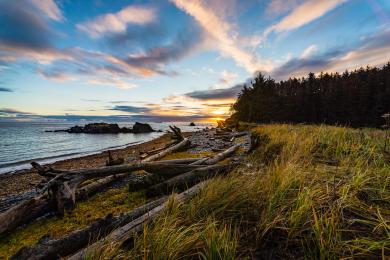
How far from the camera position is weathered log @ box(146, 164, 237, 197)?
17.6 ft

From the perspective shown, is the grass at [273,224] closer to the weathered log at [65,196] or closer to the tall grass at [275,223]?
the tall grass at [275,223]

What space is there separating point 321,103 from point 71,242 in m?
56.8

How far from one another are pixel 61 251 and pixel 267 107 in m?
44.6

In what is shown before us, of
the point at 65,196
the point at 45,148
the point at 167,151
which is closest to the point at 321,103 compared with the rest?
the point at 167,151

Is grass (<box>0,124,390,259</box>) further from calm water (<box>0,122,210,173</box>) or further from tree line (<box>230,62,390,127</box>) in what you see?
tree line (<box>230,62,390,127</box>)

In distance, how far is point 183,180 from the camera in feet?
18.1

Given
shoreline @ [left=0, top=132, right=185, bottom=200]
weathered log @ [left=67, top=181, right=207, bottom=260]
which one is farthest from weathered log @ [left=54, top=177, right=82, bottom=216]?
weathered log @ [left=67, top=181, right=207, bottom=260]

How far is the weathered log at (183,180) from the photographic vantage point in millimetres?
5363

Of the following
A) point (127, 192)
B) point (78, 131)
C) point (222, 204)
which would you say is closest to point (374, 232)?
point (222, 204)

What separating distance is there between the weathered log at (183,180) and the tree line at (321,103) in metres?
40.0

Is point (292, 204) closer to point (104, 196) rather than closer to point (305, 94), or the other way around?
point (104, 196)

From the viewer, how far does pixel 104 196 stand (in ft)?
19.5

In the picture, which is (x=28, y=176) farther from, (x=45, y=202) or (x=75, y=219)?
(x=75, y=219)

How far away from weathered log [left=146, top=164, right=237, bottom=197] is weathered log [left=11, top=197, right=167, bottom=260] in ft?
5.20
